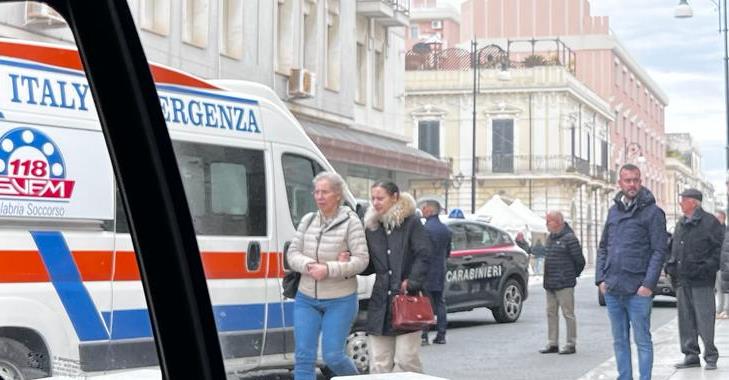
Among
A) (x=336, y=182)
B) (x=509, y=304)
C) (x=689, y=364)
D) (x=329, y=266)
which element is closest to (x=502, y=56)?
(x=336, y=182)

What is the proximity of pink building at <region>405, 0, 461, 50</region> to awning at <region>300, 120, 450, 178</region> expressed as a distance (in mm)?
332

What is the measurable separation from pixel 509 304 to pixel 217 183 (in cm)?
1279

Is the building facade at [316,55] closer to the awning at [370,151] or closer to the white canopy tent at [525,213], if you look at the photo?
the awning at [370,151]

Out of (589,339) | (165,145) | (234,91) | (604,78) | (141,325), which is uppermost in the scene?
(604,78)

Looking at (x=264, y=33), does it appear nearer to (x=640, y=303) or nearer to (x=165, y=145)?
(x=165, y=145)

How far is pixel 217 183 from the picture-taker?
4.59 ft

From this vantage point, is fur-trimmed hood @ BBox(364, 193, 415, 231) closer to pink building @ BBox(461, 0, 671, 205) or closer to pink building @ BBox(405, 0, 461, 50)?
pink building @ BBox(405, 0, 461, 50)

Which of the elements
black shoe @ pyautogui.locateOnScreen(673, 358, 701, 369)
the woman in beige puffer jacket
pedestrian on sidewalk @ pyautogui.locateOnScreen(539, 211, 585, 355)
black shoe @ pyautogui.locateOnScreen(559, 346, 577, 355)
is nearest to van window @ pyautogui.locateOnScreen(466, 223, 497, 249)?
pedestrian on sidewalk @ pyautogui.locateOnScreen(539, 211, 585, 355)

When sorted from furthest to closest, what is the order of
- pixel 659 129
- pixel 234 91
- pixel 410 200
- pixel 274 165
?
1. pixel 410 200
2. pixel 659 129
3. pixel 274 165
4. pixel 234 91

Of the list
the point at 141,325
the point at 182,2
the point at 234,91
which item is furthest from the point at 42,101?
the point at 234,91

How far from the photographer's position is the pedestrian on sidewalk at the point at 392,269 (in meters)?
5.78

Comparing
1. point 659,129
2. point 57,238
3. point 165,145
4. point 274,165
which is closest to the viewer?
point 57,238

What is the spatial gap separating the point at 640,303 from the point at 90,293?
5.97m

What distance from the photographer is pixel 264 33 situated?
196 centimetres
